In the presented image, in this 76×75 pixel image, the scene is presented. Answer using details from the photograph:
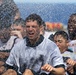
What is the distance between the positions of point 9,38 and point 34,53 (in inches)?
31.7

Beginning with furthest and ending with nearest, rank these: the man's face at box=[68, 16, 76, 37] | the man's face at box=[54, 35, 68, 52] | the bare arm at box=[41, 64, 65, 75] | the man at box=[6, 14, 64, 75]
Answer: the man's face at box=[68, 16, 76, 37] → the man's face at box=[54, 35, 68, 52] → the man at box=[6, 14, 64, 75] → the bare arm at box=[41, 64, 65, 75]

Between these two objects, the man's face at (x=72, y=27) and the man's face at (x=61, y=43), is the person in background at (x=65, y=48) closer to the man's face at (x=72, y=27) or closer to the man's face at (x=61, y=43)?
the man's face at (x=61, y=43)

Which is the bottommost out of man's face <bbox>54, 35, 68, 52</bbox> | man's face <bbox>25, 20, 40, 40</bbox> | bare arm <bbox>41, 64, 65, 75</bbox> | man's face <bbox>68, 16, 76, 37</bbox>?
bare arm <bbox>41, 64, 65, 75</bbox>

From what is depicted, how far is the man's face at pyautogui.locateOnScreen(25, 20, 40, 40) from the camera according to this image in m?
4.99

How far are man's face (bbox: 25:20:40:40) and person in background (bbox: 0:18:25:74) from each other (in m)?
0.54

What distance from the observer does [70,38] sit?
5930 millimetres

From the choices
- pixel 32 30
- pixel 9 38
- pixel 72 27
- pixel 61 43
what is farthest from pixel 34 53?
pixel 72 27

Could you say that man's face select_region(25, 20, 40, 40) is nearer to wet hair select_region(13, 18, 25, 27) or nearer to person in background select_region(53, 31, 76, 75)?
person in background select_region(53, 31, 76, 75)

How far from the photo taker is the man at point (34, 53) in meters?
4.98

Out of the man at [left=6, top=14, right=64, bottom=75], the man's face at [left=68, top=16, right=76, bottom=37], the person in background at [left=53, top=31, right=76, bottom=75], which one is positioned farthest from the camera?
the man's face at [left=68, top=16, right=76, bottom=37]

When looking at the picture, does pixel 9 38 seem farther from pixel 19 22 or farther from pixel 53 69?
pixel 53 69

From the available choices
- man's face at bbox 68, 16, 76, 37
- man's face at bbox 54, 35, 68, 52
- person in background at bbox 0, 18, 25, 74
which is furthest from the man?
man's face at bbox 68, 16, 76, 37

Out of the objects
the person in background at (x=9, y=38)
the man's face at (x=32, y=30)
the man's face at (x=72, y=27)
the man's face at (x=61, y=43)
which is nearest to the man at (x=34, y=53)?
the man's face at (x=32, y=30)

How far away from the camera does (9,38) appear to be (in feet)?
18.8
